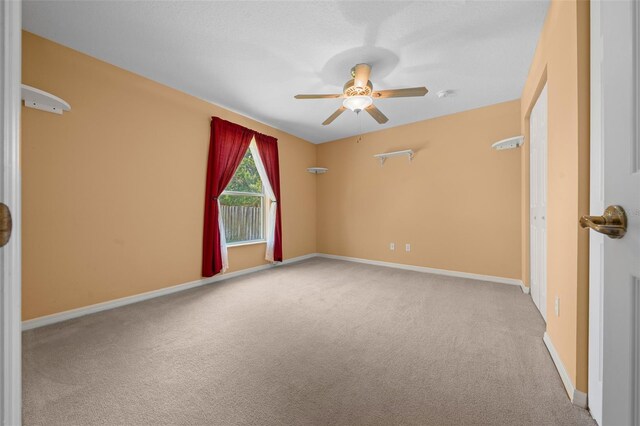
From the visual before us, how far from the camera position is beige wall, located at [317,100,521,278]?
362cm

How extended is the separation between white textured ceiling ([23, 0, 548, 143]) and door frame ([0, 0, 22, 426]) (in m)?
1.82

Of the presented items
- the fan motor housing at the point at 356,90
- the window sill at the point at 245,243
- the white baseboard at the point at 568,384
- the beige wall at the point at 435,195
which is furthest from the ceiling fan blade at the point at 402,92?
the window sill at the point at 245,243

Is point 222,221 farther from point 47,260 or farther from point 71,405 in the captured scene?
point 71,405

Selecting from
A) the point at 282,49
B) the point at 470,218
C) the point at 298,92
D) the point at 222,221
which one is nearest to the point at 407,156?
the point at 470,218

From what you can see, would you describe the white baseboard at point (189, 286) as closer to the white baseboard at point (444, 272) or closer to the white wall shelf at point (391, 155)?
the white baseboard at point (444, 272)

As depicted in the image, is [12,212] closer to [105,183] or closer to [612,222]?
[612,222]

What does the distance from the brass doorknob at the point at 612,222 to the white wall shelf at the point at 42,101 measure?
11.0ft

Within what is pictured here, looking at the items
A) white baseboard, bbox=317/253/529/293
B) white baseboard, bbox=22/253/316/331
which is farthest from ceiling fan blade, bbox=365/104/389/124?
white baseboard, bbox=22/253/316/331

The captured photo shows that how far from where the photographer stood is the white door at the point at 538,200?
2430mm

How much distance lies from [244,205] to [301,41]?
9.18 feet

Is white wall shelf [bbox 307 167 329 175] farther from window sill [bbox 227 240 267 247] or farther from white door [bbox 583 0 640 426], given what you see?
white door [bbox 583 0 640 426]

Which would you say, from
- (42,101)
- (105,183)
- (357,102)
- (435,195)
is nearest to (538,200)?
(435,195)

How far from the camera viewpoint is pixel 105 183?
2664 mm

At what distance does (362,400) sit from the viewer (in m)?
1.41
